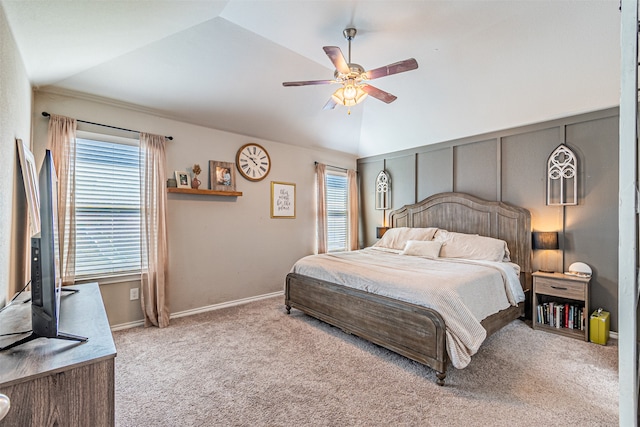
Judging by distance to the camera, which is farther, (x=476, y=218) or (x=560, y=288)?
(x=476, y=218)

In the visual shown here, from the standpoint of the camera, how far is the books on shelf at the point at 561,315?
10.3 ft

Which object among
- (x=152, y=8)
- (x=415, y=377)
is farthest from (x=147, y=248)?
(x=415, y=377)

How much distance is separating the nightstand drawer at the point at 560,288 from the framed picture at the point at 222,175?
13.0 ft

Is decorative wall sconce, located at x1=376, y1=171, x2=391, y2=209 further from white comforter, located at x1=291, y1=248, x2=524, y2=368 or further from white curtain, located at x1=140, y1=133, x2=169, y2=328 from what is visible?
white curtain, located at x1=140, y1=133, x2=169, y2=328

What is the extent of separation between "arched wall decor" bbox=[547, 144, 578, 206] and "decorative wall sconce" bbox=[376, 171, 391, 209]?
2368 mm

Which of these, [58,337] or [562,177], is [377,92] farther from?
[58,337]

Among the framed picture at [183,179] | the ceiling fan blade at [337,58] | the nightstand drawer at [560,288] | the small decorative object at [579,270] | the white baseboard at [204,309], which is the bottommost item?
the white baseboard at [204,309]

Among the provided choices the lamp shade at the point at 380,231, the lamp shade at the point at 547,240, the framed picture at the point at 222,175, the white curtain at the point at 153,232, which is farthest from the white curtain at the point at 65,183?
the lamp shade at the point at 547,240

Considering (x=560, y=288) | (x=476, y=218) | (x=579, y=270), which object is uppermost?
(x=476, y=218)

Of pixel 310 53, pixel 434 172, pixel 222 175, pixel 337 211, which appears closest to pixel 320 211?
pixel 337 211

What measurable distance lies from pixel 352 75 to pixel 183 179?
240 cm

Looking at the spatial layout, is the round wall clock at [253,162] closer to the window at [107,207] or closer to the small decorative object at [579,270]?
the window at [107,207]

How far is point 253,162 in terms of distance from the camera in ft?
14.4

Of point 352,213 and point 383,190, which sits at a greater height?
point 383,190
